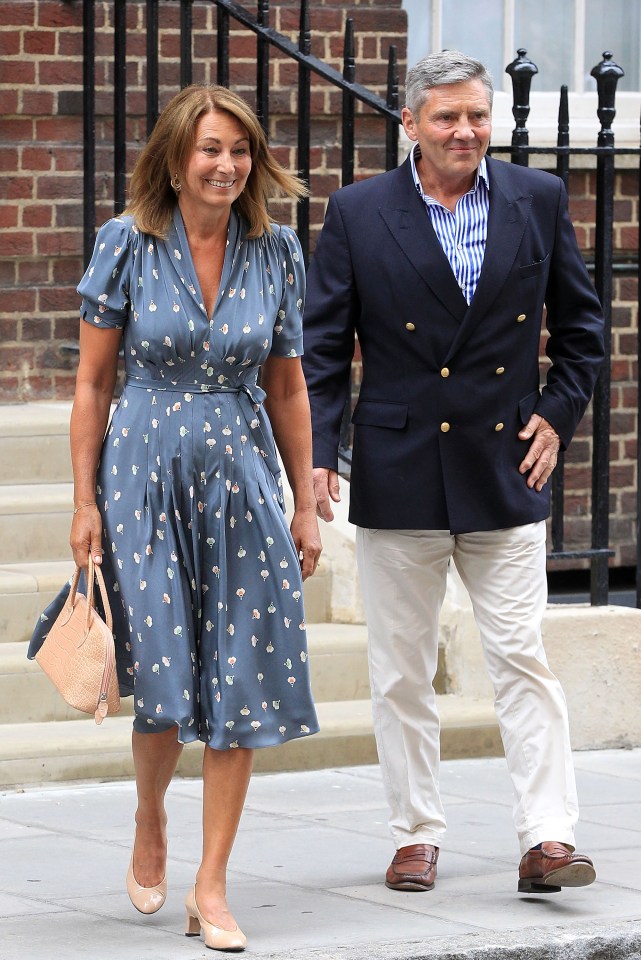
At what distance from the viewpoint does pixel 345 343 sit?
4723mm

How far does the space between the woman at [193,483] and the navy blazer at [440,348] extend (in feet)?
1.79

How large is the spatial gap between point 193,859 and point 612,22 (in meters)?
5.38

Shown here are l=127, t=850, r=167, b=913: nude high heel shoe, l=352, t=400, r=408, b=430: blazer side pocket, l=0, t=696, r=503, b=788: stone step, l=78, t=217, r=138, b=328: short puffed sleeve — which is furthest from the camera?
l=0, t=696, r=503, b=788: stone step

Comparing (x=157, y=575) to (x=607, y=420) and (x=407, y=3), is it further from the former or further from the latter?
(x=407, y=3)

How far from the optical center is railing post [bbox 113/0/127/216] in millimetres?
6859

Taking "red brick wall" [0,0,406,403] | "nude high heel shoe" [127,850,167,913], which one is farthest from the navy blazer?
"red brick wall" [0,0,406,403]

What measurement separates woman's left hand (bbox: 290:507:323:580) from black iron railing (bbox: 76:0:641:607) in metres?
2.11

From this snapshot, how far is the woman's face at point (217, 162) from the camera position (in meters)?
4.04

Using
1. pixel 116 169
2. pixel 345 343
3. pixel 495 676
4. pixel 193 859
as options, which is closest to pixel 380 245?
pixel 345 343

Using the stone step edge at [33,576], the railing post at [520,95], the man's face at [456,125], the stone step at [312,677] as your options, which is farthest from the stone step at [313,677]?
the man's face at [456,125]

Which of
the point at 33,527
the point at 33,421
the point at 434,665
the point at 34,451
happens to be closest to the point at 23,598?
the point at 33,527

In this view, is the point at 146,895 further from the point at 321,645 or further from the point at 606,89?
the point at 606,89

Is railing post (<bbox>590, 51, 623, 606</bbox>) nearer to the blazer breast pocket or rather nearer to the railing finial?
the railing finial

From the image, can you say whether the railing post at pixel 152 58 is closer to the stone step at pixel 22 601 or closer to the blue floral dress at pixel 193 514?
the stone step at pixel 22 601
